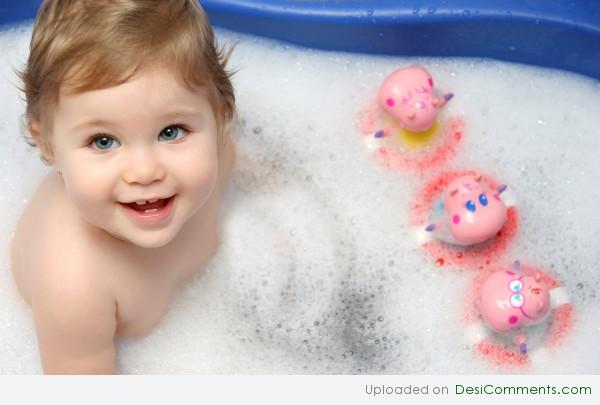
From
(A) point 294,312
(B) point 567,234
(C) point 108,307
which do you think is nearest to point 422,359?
(A) point 294,312

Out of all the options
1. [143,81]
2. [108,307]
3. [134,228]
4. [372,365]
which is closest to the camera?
[143,81]

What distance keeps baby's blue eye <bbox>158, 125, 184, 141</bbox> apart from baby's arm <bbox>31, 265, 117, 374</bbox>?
0.79ft

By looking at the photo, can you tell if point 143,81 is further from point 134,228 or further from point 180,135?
point 134,228

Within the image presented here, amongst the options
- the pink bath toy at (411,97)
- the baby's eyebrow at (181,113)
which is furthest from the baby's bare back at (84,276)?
the pink bath toy at (411,97)

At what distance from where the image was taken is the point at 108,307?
4.05 feet

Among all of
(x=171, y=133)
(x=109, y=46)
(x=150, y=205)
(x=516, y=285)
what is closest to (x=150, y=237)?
(x=150, y=205)

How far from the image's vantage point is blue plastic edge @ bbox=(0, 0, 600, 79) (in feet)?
5.04

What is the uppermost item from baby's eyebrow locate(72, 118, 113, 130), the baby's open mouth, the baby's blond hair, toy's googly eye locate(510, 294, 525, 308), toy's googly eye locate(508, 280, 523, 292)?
the baby's blond hair

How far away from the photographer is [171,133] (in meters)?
1.07

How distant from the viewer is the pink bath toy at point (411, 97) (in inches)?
58.7

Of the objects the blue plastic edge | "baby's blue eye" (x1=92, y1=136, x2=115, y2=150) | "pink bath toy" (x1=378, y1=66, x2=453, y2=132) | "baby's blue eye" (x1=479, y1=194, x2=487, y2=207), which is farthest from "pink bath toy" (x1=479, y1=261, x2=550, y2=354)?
"baby's blue eye" (x1=92, y1=136, x2=115, y2=150)

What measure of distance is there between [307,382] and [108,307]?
0.96 ft

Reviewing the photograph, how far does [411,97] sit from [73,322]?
25.9 inches

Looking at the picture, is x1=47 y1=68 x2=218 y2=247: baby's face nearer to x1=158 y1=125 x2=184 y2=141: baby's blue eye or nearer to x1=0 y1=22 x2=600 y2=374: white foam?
x1=158 y1=125 x2=184 y2=141: baby's blue eye
